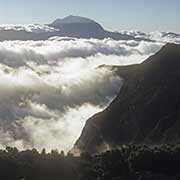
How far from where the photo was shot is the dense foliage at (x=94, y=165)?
84000 millimetres

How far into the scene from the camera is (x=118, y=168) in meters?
88.1

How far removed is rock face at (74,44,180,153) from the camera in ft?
508

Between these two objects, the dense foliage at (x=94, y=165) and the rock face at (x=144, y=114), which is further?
the rock face at (x=144, y=114)

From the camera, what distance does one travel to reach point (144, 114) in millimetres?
169125

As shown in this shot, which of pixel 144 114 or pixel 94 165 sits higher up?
pixel 144 114

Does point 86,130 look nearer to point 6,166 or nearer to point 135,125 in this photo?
point 135,125

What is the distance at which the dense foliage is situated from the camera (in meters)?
84.0

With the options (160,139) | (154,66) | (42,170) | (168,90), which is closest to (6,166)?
(42,170)

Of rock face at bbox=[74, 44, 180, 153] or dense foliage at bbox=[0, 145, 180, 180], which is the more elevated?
rock face at bbox=[74, 44, 180, 153]

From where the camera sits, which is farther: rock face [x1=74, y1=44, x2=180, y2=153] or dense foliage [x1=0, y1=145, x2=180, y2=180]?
rock face [x1=74, y1=44, x2=180, y2=153]

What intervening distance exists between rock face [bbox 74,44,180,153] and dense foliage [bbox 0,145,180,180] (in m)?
48.1

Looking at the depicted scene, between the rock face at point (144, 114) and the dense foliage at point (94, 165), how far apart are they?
4807 cm

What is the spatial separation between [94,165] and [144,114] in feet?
263

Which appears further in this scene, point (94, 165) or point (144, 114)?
point (144, 114)
